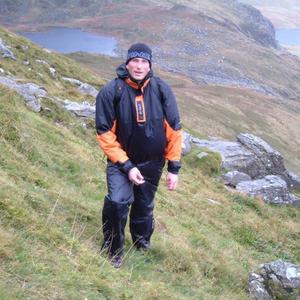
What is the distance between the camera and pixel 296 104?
76.2 metres

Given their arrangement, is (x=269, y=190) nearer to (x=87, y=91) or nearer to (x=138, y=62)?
(x=87, y=91)

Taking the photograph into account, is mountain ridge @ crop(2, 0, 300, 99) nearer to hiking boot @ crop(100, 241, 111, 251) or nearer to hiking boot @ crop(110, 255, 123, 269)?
hiking boot @ crop(100, 241, 111, 251)

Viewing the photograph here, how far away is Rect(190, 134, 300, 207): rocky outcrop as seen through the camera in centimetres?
1989

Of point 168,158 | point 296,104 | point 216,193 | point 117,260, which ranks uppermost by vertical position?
point 168,158

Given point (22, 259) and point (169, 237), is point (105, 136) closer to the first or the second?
point (22, 259)

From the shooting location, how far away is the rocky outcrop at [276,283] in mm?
9023

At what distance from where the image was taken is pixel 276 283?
9.17 m

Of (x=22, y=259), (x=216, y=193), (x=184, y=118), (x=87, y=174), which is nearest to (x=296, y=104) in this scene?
(x=184, y=118)

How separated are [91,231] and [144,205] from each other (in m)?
0.95

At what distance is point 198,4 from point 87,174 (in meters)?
138

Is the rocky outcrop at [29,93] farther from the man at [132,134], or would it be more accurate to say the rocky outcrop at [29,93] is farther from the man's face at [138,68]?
the man's face at [138,68]

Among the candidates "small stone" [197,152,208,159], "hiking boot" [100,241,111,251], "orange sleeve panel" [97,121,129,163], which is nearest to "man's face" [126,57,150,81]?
"orange sleeve panel" [97,121,129,163]

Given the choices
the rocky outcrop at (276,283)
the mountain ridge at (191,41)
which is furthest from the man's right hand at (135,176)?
the mountain ridge at (191,41)

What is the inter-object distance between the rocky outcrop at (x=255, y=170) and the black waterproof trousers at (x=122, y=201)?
12.3 meters
